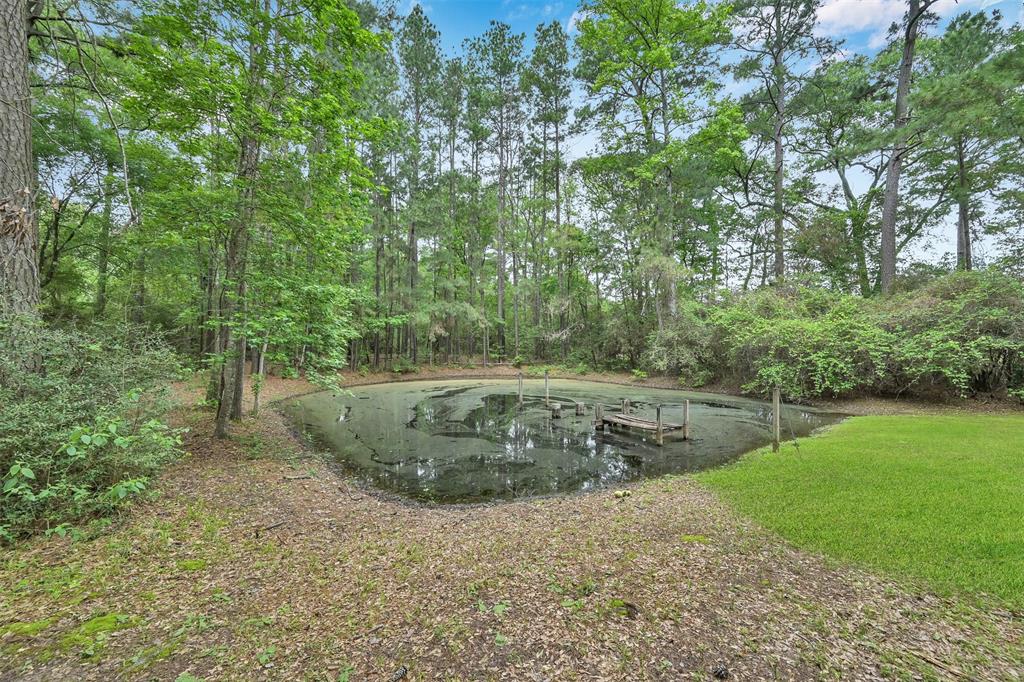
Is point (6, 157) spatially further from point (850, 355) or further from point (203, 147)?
point (850, 355)

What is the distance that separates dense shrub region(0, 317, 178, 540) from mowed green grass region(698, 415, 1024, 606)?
22.1 ft

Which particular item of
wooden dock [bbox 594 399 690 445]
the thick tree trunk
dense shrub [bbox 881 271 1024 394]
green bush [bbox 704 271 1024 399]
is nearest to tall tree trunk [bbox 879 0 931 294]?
green bush [bbox 704 271 1024 399]

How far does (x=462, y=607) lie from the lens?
2.96 meters

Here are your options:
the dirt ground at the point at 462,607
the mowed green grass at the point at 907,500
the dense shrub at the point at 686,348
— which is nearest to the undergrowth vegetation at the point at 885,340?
the dense shrub at the point at 686,348

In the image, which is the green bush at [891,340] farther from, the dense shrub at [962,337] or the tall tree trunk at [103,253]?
the tall tree trunk at [103,253]

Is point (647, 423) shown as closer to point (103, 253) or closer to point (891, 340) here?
point (891, 340)

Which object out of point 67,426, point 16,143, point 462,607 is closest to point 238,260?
point 16,143

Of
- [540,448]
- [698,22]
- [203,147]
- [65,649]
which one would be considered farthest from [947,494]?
[698,22]

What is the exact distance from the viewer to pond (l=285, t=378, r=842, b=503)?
6754 millimetres

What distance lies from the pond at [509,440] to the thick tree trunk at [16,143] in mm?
4488

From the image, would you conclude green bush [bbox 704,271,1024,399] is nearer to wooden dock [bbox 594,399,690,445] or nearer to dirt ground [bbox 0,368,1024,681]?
wooden dock [bbox 594,399,690,445]

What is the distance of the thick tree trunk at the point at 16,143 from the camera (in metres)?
3.67

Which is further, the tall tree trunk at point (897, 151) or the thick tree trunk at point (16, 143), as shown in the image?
the tall tree trunk at point (897, 151)

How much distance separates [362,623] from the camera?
275 centimetres
